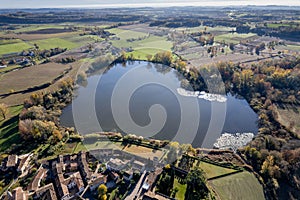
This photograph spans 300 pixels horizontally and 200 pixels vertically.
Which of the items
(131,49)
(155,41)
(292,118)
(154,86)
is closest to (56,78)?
(154,86)

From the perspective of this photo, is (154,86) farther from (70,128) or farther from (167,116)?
(70,128)

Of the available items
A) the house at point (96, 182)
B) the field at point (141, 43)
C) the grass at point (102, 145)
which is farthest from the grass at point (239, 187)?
the field at point (141, 43)

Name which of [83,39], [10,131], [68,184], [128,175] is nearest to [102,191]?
[128,175]

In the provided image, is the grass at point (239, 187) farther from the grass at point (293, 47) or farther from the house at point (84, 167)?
the grass at point (293, 47)

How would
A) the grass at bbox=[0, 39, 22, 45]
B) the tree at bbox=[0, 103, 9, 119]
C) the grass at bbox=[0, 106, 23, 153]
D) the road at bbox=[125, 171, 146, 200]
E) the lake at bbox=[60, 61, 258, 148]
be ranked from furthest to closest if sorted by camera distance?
the grass at bbox=[0, 39, 22, 45]
the tree at bbox=[0, 103, 9, 119]
the lake at bbox=[60, 61, 258, 148]
the grass at bbox=[0, 106, 23, 153]
the road at bbox=[125, 171, 146, 200]

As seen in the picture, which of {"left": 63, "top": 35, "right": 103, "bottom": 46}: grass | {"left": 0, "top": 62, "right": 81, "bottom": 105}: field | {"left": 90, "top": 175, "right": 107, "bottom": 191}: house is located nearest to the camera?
{"left": 90, "top": 175, "right": 107, "bottom": 191}: house

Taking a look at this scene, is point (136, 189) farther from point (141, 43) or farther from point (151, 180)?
point (141, 43)


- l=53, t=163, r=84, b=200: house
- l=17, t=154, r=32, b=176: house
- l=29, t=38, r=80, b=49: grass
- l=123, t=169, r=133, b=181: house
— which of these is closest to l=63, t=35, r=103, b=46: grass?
l=29, t=38, r=80, b=49: grass

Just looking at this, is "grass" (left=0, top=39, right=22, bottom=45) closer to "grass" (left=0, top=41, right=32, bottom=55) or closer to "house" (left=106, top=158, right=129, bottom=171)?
"grass" (left=0, top=41, right=32, bottom=55)
